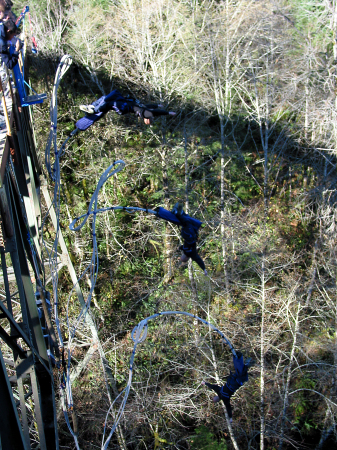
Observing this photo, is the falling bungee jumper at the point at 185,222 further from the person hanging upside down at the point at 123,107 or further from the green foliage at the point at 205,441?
the green foliage at the point at 205,441

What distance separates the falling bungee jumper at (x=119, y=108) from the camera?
18.5 feet

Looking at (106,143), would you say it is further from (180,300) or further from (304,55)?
(304,55)

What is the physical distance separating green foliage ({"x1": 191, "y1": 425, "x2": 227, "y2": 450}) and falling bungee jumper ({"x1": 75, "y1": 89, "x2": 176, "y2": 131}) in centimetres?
1170

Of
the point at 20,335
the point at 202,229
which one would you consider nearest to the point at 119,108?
the point at 20,335

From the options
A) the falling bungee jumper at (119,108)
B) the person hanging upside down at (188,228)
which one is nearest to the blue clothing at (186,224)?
the person hanging upside down at (188,228)

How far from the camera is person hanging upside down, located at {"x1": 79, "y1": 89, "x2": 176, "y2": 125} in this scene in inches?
222

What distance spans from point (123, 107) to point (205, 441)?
12.3 metres

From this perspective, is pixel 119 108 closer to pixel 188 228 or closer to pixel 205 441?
pixel 188 228

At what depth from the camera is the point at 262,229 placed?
1573 centimetres

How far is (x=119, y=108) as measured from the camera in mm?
5871

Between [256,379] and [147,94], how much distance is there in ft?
37.1

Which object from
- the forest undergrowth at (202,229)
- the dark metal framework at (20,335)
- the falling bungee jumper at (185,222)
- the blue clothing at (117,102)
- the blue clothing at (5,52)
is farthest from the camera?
the forest undergrowth at (202,229)

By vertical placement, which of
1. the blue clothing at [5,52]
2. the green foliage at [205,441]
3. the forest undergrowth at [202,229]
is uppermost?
the blue clothing at [5,52]

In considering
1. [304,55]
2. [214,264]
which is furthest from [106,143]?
[304,55]
